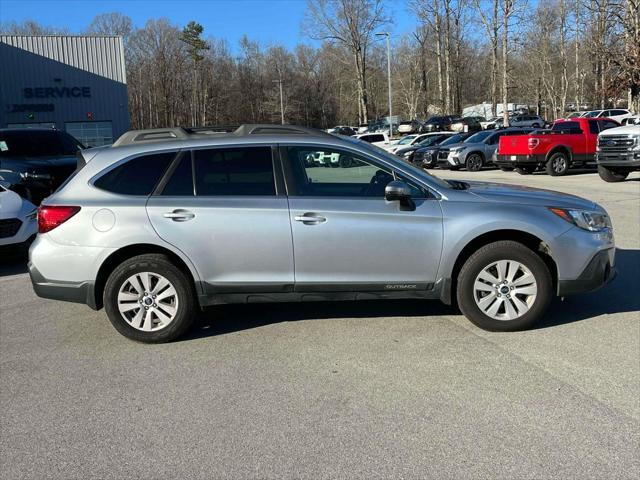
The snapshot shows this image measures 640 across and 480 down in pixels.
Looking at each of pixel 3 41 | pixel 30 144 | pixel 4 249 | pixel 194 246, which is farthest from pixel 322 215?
pixel 3 41

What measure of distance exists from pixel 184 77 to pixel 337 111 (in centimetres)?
2737

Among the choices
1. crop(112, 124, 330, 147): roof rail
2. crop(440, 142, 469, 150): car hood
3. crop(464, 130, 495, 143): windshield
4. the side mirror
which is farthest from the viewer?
crop(464, 130, 495, 143): windshield

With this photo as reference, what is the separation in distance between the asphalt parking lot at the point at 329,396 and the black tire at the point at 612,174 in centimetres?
1289

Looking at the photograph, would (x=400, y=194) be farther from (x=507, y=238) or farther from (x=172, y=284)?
(x=172, y=284)

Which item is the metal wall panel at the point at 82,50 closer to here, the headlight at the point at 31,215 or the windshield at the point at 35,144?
the windshield at the point at 35,144

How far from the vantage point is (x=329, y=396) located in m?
3.83

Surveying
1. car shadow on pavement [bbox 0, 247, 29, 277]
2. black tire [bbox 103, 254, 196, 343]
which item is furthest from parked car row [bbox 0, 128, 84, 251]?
black tire [bbox 103, 254, 196, 343]

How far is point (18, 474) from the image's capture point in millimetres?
3039

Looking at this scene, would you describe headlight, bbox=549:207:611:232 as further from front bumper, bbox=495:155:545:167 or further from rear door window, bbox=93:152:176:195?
front bumper, bbox=495:155:545:167

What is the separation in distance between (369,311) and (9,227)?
5342 millimetres

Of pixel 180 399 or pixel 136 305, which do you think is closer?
pixel 180 399

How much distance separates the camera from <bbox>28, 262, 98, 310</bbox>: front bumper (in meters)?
4.78

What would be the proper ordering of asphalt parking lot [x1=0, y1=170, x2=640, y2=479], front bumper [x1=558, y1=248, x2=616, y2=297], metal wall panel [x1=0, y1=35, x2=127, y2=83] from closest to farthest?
asphalt parking lot [x1=0, y1=170, x2=640, y2=479]
front bumper [x1=558, y1=248, x2=616, y2=297]
metal wall panel [x1=0, y1=35, x2=127, y2=83]

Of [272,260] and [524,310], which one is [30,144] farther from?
[524,310]
